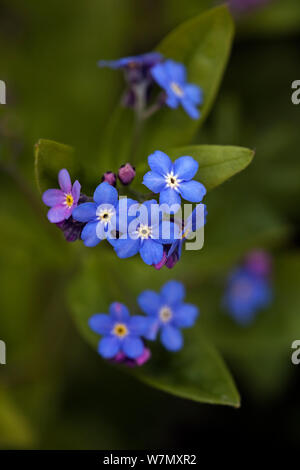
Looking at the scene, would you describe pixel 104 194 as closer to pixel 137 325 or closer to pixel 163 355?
pixel 137 325

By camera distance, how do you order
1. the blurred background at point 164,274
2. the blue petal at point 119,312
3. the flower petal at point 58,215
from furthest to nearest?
the blurred background at point 164,274 < the blue petal at point 119,312 < the flower petal at point 58,215

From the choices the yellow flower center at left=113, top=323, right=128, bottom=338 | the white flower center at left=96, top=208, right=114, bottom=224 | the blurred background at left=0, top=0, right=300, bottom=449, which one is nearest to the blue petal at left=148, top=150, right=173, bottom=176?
the white flower center at left=96, top=208, right=114, bottom=224

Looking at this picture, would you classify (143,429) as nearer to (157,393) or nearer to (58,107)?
(157,393)

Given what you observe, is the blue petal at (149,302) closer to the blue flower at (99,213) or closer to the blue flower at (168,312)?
the blue flower at (168,312)

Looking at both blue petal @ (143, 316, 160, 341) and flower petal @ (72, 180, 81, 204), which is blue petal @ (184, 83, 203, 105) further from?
blue petal @ (143, 316, 160, 341)

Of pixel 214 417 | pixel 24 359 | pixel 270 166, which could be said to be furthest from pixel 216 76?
pixel 214 417

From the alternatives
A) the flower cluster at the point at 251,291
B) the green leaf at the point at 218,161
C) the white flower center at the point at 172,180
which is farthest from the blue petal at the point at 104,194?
the flower cluster at the point at 251,291
